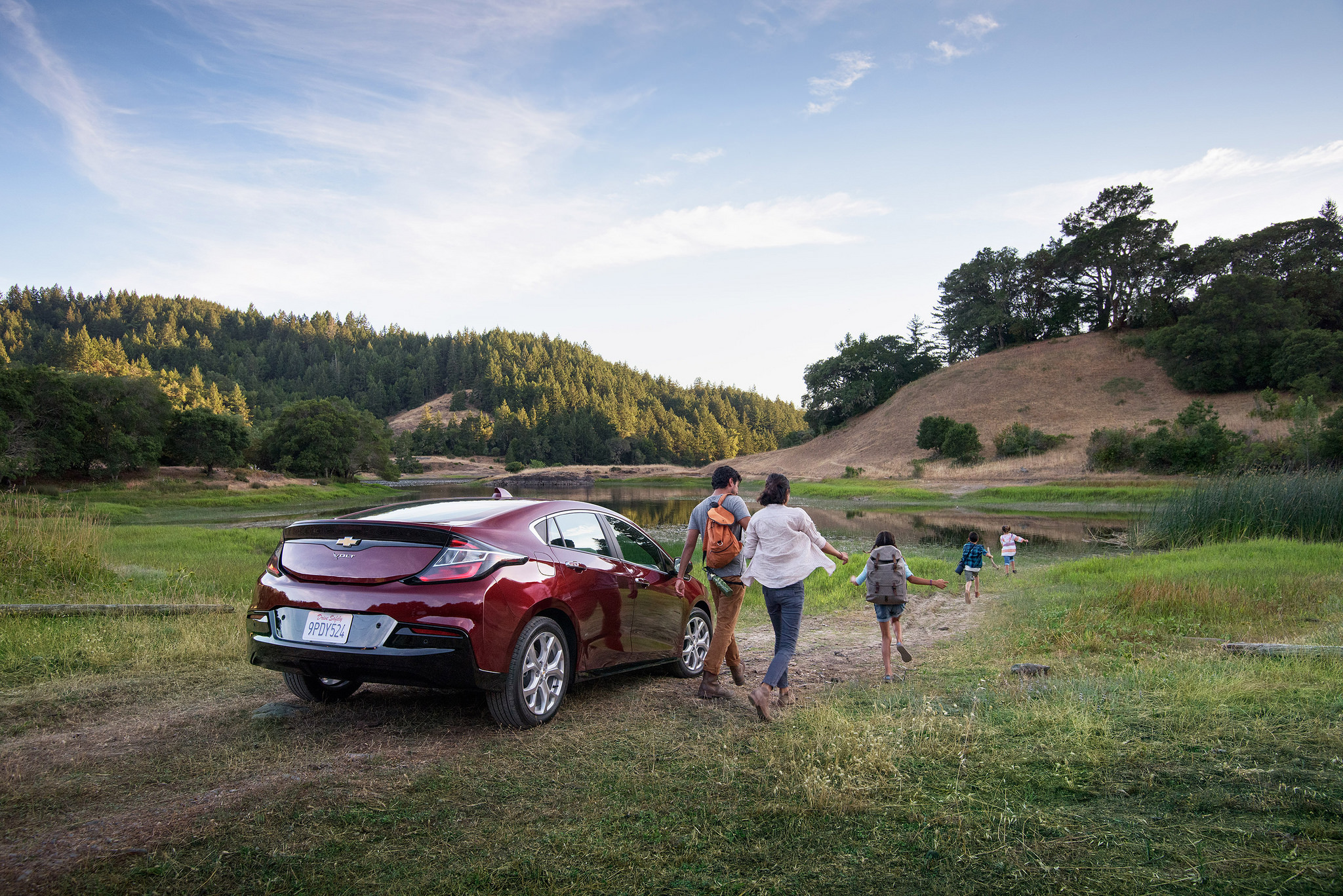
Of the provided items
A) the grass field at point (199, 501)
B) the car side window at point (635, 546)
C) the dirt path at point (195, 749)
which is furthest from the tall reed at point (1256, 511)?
the grass field at point (199, 501)

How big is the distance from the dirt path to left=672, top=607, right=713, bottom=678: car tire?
0.62 ft

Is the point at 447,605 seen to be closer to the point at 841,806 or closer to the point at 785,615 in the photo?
the point at 841,806

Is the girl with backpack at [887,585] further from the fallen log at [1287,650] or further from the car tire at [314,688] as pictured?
the car tire at [314,688]

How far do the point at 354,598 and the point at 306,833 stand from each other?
1.73 meters

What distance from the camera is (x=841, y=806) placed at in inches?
146

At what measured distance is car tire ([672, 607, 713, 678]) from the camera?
7.28 meters

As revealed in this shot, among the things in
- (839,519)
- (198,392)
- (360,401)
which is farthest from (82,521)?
(360,401)

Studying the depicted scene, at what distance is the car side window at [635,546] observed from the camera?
6598mm

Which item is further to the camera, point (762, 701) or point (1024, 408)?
point (1024, 408)

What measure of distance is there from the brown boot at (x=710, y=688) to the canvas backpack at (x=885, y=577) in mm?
2632

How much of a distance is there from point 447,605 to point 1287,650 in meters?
7.98

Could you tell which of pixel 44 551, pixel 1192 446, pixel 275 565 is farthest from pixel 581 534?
pixel 1192 446

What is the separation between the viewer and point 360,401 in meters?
186

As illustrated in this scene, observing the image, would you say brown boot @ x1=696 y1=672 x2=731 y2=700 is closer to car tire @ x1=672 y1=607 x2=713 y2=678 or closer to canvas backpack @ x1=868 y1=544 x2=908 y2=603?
car tire @ x1=672 y1=607 x2=713 y2=678
